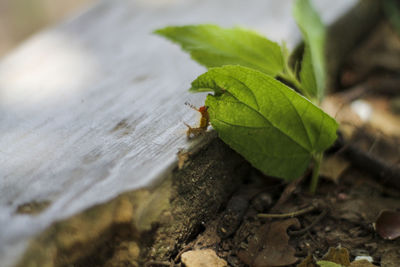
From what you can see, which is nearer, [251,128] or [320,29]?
[251,128]

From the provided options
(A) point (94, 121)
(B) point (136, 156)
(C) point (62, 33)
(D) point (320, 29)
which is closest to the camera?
(B) point (136, 156)

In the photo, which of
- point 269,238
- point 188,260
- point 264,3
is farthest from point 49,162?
point 264,3

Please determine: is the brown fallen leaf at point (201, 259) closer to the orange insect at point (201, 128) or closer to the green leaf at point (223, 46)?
the orange insect at point (201, 128)

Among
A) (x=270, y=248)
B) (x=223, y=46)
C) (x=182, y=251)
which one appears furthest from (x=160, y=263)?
(x=223, y=46)

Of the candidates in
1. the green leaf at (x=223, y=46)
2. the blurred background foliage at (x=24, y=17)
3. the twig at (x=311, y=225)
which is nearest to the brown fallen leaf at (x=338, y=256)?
the twig at (x=311, y=225)

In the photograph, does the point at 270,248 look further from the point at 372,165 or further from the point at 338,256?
the point at 372,165

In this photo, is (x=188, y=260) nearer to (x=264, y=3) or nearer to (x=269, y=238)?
(x=269, y=238)

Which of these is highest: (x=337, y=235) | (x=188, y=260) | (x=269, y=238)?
(x=188, y=260)
